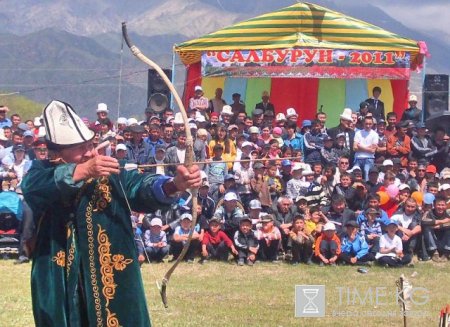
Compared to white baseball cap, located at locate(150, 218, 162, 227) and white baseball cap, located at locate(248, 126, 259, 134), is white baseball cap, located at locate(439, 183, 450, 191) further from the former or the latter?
white baseball cap, located at locate(150, 218, 162, 227)

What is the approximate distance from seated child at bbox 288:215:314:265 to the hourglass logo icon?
4.77 ft

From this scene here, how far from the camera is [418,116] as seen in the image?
50.2 feet

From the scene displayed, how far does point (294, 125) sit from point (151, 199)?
9165 mm

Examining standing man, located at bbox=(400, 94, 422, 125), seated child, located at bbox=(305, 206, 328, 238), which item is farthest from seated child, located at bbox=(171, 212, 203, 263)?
standing man, located at bbox=(400, 94, 422, 125)

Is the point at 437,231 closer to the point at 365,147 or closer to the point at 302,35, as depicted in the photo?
the point at 365,147

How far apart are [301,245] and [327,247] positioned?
0.30 meters

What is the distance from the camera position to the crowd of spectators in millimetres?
11289

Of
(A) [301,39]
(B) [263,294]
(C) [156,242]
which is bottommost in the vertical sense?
(B) [263,294]

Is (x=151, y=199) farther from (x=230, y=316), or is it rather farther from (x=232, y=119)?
(x=232, y=119)

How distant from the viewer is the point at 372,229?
37.6ft

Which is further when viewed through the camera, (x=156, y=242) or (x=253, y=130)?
(x=253, y=130)

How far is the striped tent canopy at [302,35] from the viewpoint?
50.8ft

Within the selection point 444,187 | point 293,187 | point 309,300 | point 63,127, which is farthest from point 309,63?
point 63,127

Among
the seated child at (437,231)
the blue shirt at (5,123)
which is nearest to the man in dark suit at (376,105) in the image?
the seated child at (437,231)
